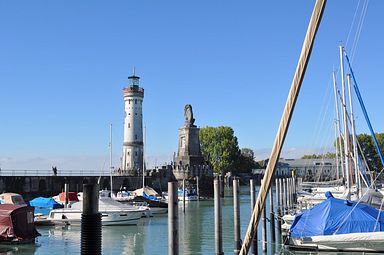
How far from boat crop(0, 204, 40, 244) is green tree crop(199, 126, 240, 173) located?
10549cm

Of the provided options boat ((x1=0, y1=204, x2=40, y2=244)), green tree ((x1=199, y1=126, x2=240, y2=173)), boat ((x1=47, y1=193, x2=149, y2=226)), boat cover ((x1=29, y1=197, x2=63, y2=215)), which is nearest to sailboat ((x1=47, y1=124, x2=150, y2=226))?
boat ((x1=47, y1=193, x2=149, y2=226))

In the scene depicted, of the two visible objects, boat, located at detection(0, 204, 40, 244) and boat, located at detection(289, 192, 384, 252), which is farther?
boat, located at detection(0, 204, 40, 244)

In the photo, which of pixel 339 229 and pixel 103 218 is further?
pixel 103 218

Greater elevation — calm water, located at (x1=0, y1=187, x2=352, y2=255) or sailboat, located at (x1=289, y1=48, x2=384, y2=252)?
sailboat, located at (x1=289, y1=48, x2=384, y2=252)

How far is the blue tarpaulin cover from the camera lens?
2284 cm

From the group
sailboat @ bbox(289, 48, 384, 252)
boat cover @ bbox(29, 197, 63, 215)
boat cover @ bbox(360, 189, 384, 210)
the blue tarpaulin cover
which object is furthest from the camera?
boat cover @ bbox(29, 197, 63, 215)

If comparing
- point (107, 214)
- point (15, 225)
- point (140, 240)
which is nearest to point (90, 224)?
point (15, 225)

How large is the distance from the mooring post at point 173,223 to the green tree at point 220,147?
121 meters

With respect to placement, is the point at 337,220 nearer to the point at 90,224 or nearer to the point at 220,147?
the point at 90,224

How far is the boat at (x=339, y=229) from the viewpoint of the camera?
73.5 ft

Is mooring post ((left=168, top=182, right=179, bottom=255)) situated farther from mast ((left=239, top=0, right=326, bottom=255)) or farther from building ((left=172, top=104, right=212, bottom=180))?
building ((left=172, top=104, right=212, bottom=180))

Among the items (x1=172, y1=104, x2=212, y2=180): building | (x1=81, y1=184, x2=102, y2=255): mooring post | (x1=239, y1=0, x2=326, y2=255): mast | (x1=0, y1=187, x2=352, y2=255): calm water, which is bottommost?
(x1=0, y1=187, x2=352, y2=255): calm water

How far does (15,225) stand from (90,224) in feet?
76.4

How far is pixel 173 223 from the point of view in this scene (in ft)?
40.3
